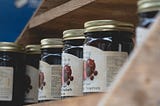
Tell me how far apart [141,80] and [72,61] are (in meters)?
0.52

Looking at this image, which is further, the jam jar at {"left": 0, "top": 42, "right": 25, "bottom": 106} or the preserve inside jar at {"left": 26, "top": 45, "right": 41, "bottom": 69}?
the preserve inside jar at {"left": 26, "top": 45, "right": 41, "bottom": 69}

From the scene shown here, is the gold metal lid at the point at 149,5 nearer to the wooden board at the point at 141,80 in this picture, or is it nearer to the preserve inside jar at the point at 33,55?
the wooden board at the point at 141,80

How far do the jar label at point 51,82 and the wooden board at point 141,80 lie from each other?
1.98 ft

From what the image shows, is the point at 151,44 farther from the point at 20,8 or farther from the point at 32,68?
the point at 20,8

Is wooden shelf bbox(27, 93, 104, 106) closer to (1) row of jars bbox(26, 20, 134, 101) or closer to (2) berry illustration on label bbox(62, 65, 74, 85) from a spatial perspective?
(1) row of jars bbox(26, 20, 134, 101)

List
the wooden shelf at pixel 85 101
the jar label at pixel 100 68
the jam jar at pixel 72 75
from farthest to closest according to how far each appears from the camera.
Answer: the jam jar at pixel 72 75, the jar label at pixel 100 68, the wooden shelf at pixel 85 101

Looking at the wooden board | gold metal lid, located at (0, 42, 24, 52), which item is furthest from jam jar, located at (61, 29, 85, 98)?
the wooden board

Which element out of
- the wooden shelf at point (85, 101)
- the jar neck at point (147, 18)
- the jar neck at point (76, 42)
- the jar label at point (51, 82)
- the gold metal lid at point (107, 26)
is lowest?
the wooden shelf at point (85, 101)

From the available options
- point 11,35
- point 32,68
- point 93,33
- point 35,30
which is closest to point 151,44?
point 93,33

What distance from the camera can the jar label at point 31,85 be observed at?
1.27 m

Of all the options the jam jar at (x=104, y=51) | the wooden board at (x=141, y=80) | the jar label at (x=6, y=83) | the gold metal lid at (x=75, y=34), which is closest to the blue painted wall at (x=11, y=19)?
the jar label at (x=6, y=83)

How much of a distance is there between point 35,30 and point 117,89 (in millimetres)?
953

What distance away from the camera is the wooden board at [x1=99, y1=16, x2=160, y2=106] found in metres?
0.48

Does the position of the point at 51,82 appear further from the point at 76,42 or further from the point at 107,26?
the point at 107,26
